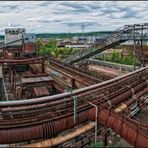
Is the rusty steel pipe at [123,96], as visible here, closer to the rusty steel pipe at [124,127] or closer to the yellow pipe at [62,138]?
the rusty steel pipe at [124,127]

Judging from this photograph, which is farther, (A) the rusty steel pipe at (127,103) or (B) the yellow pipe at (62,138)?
(A) the rusty steel pipe at (127,103)

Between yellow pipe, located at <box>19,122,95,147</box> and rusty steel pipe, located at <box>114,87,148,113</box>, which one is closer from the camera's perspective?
yellow pipe, located at <box>19,122,95,147</box>

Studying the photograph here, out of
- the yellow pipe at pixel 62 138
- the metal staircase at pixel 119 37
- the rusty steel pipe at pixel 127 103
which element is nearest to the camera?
the yellow pipe at pixel 62 138

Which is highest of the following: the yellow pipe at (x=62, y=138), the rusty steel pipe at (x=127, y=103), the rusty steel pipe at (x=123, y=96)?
the rusty steel pipe at (x=123, y=96)

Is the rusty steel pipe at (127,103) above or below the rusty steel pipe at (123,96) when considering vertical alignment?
below

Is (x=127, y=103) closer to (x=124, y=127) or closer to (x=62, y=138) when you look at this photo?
(x=124, y=127)

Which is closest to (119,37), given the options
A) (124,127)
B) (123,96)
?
(123,96)

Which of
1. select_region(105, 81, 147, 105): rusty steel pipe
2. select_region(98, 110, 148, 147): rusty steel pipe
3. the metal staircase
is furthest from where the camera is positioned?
the metal staircase

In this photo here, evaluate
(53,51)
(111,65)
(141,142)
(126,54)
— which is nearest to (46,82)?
(141,142)

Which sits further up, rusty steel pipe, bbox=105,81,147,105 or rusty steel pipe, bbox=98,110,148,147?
rusty steel pipe, bbox=105,81,147,105

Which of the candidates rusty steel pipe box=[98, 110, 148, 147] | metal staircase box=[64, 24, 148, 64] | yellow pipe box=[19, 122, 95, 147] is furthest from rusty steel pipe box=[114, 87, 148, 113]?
metal staircase box=[64, 24, 148, 64]

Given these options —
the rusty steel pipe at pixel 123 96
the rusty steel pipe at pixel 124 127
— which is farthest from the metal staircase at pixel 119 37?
the rusty steel pipe at pixel 124 127

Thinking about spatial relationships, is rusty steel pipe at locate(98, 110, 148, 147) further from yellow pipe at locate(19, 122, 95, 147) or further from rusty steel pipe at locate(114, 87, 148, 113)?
rusty steel pipe at locate(114, 87, 148, 113)
